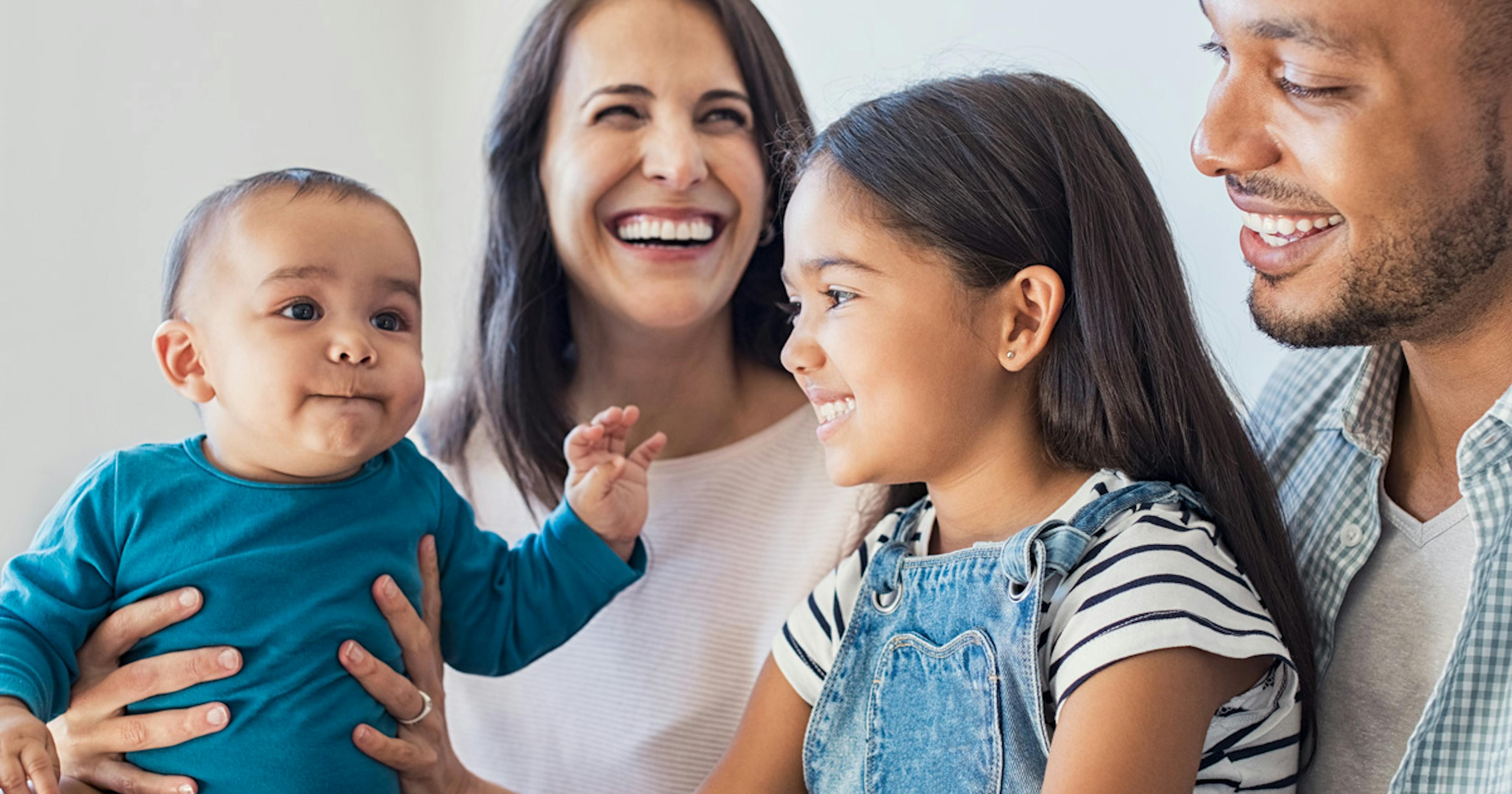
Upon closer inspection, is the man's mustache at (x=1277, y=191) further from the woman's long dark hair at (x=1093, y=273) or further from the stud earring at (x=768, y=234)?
the stud earring at (x=768, y=234)

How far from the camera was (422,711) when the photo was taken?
1600mm

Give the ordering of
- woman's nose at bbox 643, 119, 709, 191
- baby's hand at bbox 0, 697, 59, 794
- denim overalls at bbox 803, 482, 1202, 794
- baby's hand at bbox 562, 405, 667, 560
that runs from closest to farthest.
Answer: baby's hand at bbox 0, 697, 59, 794, denim overalls at bbox 803, 482, 1202, 794, baby's hand at bbox 562, 405, 667, 560, woman's nose at bbox 643, 119, 709, 191

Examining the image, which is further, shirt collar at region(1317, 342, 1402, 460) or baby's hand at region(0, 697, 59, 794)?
shirt collar at region(1317, 342, 1402, 460)

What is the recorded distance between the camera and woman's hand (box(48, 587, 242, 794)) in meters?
1.41

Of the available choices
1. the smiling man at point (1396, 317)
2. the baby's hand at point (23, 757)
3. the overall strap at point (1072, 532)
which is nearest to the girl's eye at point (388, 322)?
the baby's hand at point (23, 757)

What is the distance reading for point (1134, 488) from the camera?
4.57 feet

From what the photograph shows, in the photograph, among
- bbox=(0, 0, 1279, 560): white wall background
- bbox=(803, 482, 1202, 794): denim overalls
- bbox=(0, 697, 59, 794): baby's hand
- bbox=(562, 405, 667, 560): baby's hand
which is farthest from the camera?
bbox=(0, 0, 1279, 560): white wall background

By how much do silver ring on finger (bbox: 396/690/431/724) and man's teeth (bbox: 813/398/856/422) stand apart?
59cm

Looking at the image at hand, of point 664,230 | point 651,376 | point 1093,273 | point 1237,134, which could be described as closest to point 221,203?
point 664,230

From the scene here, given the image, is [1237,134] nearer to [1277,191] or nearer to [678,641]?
[1277,191]

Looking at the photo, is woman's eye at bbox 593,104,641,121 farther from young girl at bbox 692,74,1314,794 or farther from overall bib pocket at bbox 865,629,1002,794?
overall bib pocket at bbox 865,629,1002,794

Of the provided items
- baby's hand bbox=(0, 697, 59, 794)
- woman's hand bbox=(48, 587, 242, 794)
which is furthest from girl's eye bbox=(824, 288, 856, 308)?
baby's hand bbox=(0, 697, 59, 794)

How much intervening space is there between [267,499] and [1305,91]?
1190 mm

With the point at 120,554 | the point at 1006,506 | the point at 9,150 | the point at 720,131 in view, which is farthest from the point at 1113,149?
the point at 9,150
